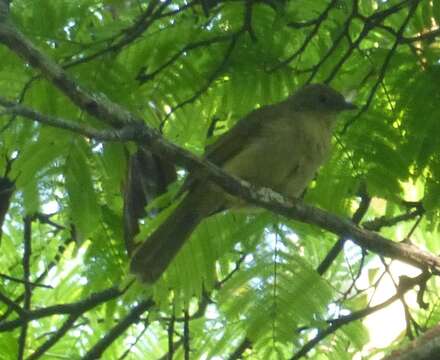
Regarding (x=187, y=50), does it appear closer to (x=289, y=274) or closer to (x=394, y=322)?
(x=289, y=274)

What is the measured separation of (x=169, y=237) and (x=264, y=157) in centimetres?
83

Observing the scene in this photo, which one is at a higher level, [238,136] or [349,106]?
[238,136]

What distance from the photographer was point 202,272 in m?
5.87

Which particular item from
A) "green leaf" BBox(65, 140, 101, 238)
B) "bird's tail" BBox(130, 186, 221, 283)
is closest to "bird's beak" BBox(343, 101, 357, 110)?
"bird's tail" BBox(130, 186, 221, 283)

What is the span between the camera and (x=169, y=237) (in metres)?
5.89

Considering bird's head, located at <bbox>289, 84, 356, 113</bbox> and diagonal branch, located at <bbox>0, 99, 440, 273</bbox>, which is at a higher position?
bird's head, located at <bbox>289, 84, 356, 113</bbox>

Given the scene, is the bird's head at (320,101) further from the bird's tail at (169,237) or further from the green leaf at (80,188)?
the green leaf at (80,188)

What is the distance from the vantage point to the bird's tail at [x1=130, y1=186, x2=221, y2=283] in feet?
19.2

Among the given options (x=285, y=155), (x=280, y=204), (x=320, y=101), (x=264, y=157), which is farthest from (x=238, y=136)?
(x=280, y=204)

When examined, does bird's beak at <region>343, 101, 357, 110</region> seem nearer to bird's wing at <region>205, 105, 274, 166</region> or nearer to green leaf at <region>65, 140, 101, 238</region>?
bird's wing at <region>205, 105, 274, 166</region>

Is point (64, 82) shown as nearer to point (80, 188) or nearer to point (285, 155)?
point (80, 188)

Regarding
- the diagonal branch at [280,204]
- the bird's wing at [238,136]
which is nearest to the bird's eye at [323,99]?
the bird's wing at [238,136]

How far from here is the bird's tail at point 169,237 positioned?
586cm

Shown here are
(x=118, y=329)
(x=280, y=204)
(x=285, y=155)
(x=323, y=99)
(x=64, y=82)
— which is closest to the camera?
(x=64, y=82)
